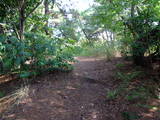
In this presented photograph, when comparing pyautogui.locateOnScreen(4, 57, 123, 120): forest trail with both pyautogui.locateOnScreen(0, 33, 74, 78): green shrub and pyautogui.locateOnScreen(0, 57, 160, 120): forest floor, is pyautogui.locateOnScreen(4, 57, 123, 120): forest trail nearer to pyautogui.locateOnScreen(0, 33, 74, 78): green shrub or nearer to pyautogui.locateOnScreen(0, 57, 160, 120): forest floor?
pyautogui.locateOnScreen(0, 57, 160, 120): forest floor

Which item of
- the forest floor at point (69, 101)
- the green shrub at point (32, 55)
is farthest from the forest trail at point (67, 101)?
the green shrub at point (32, 55)

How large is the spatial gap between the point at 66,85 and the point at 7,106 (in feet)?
4.63

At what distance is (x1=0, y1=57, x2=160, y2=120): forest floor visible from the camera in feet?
8.98

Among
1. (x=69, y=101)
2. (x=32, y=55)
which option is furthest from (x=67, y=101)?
(x=32, y=55)

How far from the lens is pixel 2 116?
266 centimetres

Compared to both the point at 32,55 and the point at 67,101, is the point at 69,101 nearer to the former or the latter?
the point at 67,101

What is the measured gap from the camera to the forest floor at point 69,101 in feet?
8.98

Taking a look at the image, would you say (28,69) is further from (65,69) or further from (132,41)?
(132,41)

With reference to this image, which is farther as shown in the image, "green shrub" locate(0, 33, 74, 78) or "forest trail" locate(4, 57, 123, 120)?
"green shrub" locate(0, 33, 74, 78)

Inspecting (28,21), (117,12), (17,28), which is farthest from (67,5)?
(117,12)

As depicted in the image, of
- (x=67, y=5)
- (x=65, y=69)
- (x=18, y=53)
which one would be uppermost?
(x=67, y=5)

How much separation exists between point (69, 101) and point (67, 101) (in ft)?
0.14

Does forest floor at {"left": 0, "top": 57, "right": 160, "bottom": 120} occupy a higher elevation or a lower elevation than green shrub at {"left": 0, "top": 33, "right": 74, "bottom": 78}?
lower

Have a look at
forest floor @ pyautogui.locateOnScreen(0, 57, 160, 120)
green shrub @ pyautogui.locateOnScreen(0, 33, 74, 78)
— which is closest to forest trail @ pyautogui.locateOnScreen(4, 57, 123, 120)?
forest floor @ pyautogui.locateOnScreen(0, 57, 160, 120)
